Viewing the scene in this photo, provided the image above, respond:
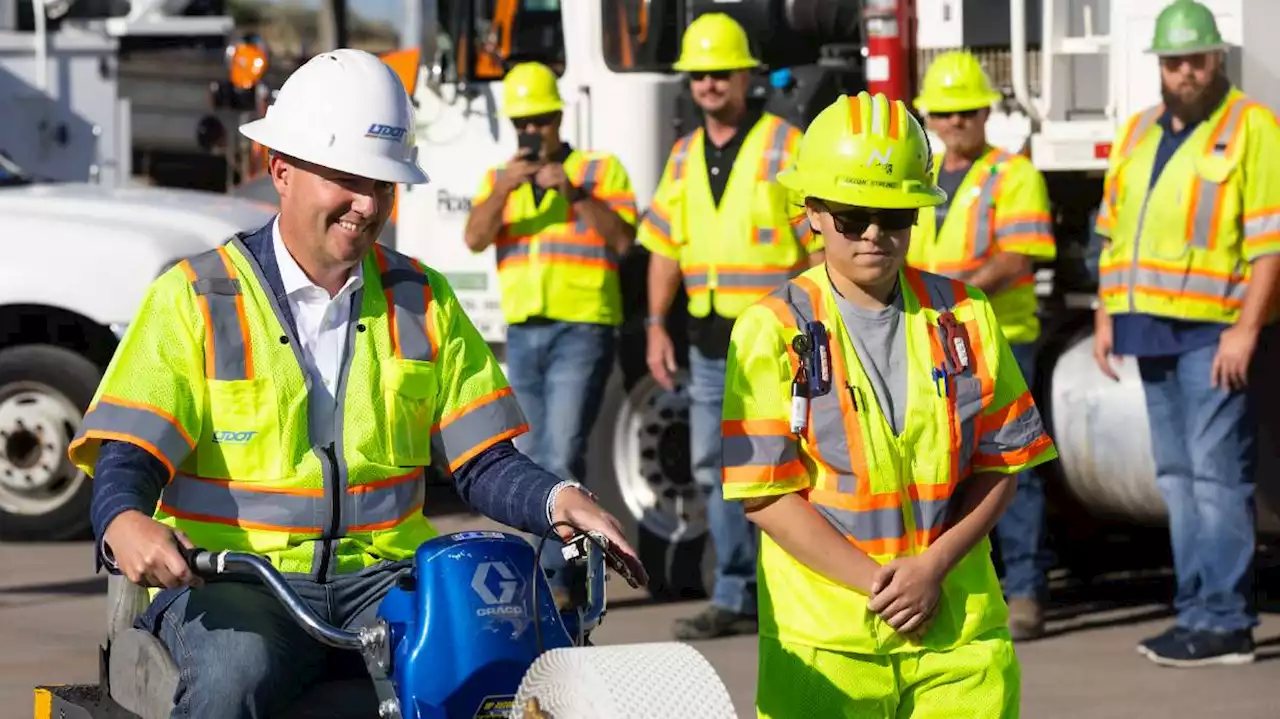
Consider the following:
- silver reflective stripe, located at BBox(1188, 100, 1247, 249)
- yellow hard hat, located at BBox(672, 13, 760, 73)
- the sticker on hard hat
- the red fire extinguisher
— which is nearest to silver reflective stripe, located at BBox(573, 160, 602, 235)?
yellow hard hat, located at BBox(672, 13, 760, 73)

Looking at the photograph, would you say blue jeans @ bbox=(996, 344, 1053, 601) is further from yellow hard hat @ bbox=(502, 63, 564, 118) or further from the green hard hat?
yellow hard hat @ bbox=(502, 63, 564, 118)

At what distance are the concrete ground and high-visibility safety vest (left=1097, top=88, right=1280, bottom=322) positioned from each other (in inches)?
46.9

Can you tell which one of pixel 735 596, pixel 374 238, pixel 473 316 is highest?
pixel 374 238

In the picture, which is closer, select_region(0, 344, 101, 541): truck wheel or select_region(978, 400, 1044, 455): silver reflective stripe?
select_region(978, 400, 1044, 455): silver reflective stripe

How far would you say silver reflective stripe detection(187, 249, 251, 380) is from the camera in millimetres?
4469

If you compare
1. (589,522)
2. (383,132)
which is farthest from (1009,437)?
(383,132)

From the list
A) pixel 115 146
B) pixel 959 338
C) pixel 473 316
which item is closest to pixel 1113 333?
pixel 473 316

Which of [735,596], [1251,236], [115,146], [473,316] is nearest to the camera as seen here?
[1251,236]

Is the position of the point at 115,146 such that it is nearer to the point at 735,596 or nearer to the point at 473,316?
the point at 473,316

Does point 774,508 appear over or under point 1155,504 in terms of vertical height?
over

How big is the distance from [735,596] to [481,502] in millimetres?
4604

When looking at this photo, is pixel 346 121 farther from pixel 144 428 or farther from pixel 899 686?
pixel 899 686

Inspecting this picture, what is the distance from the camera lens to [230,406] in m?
4.46

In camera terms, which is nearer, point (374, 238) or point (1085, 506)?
point (374, 238)
